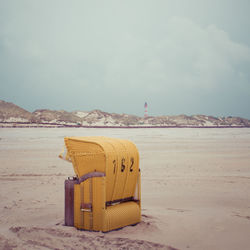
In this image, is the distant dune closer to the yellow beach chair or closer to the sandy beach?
the sandy beach

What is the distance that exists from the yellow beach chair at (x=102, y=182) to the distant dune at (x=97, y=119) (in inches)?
2423

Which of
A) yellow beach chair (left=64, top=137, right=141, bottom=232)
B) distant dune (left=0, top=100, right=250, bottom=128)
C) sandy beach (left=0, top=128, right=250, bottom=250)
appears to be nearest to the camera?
sandy beach (left=0, top=128, right=250, bottom=250)

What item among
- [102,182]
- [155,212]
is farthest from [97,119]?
[102,182]

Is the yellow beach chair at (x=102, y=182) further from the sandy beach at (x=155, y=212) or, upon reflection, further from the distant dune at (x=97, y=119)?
the distant dune at (x=97, y=119)

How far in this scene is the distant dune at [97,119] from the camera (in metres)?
75.4

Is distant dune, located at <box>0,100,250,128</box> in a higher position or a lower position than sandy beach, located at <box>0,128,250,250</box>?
higher

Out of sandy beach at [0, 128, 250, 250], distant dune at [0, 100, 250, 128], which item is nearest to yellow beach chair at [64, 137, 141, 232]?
sandy beach at [0, 128, 250, 250]

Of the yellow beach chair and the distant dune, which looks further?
the distant dune

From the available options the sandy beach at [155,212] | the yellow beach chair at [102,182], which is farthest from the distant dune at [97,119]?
the yellow beach chair at [102,182]

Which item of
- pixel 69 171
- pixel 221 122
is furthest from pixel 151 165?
pixel 221 122

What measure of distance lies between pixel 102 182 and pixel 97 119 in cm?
9191

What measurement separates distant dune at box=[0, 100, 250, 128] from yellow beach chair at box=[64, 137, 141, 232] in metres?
61.6

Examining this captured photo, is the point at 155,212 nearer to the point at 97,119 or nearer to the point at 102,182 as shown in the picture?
the point at 102,182

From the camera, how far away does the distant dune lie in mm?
75438
